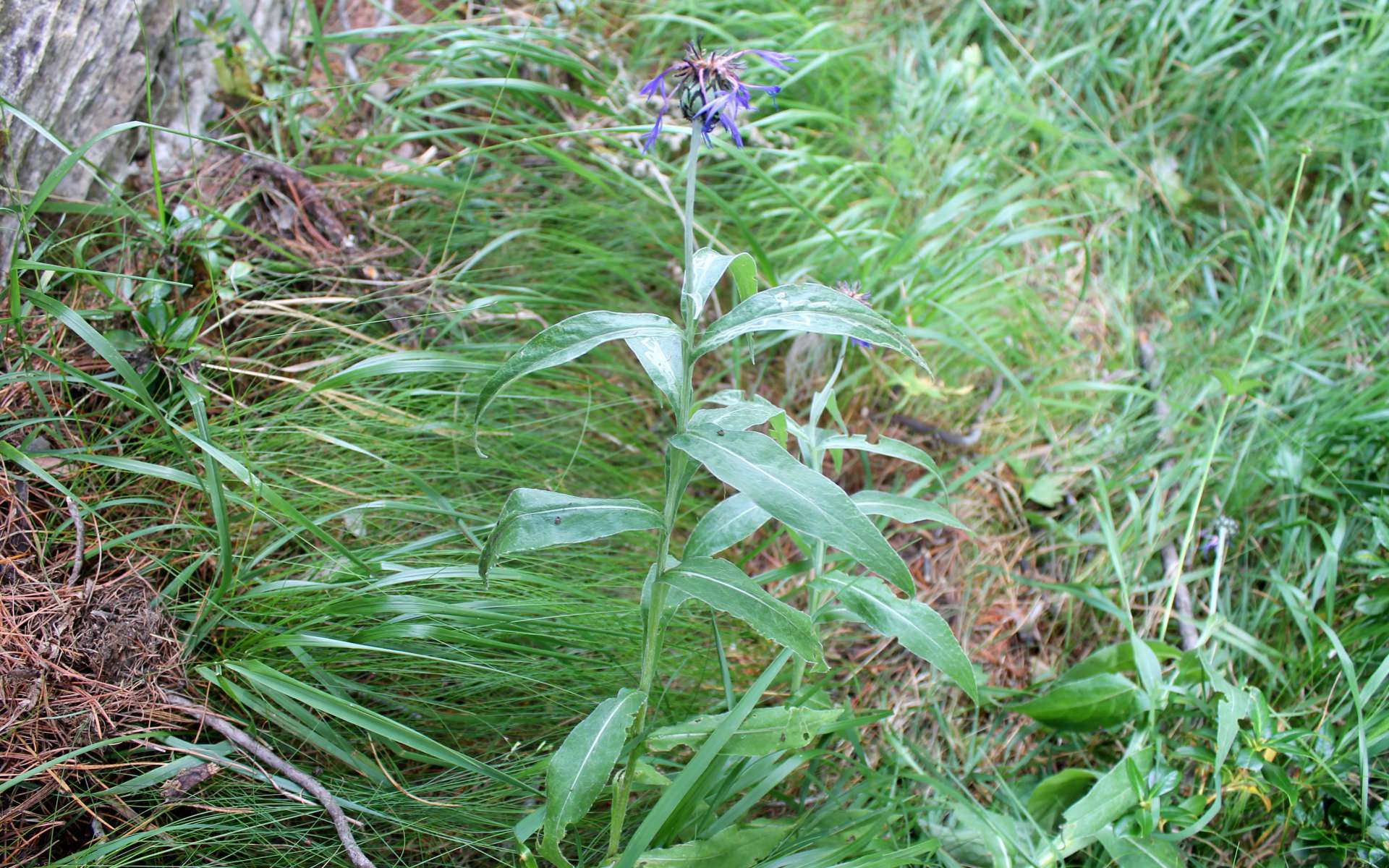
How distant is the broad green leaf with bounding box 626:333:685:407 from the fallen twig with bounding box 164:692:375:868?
0.89 meters

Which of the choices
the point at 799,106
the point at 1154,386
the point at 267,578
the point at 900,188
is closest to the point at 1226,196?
the point at 1154,386

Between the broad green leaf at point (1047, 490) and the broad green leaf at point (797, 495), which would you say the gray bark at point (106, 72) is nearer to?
the broad green leaf at point (797, 495)

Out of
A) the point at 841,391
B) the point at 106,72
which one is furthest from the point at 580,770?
the point at 106,72

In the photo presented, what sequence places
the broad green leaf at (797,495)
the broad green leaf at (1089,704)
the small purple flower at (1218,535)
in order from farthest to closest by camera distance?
the small purple flower at (1218,535) < the broad green leaf at (1089,704) < the broad green leaf at (797,495)

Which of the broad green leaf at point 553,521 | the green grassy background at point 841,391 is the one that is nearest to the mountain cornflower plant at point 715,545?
the broad green leaf at point 553,521

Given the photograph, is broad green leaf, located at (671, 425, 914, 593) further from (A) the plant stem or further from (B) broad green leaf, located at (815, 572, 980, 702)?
(B) broad green leaf, located at (815, 572, 980, 702)

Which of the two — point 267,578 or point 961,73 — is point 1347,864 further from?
point 961,73

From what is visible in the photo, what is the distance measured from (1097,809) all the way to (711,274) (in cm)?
128


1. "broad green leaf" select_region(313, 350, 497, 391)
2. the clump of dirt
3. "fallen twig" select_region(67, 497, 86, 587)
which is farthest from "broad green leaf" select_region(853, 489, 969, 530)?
"fallen twig" select_region(67, 497, 86, 587)

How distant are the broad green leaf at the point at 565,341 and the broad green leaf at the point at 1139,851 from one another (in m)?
1.29

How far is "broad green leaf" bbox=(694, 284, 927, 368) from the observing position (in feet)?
4.23

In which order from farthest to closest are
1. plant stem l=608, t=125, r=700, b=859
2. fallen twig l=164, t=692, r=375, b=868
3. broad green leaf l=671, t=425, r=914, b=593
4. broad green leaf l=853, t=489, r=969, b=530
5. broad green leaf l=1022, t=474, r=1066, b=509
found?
broad green leaf l=1022, t=474, r=1066, b=509 < broad green leaf l=853, t=489, r=969, b=530 < fallen twig l=164, t=692, r=375, b=868 < plant stem l=608, t=125, r=700, b=859 < broad green leaf l=671, t=425, r=914, b=593

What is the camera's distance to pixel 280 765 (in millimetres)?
1604

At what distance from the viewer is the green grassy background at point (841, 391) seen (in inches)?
69.1
